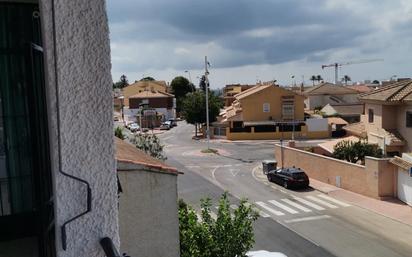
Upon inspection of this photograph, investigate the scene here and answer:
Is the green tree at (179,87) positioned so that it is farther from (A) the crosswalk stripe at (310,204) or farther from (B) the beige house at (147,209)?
(B) the beige house at (147,209)

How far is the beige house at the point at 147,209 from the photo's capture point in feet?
25.8

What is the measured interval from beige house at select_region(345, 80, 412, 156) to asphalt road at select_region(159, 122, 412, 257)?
7.35 m

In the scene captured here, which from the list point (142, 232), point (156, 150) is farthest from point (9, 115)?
point (156, 150)

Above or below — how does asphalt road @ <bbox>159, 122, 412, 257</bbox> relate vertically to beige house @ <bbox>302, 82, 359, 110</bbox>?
below

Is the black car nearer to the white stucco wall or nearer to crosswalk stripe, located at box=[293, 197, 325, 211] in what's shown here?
crosswalk stripe, located at box=[293, 197, 325, 211]

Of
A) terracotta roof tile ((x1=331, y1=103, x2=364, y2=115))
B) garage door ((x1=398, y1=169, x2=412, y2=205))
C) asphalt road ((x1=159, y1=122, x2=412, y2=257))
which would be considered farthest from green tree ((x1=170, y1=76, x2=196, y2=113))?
garage door ((x1=398, y1=169, x2=412, y2=205))

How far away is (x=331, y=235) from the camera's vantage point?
19.8 meters

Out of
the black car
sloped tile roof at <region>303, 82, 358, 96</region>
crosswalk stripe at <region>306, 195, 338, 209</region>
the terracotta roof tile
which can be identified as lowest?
crosswalk stripe at <region>306, 195, 338, 209</region>

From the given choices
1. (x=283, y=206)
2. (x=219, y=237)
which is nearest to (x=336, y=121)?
(x=283, y=206)

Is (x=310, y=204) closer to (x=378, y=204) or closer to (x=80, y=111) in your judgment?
(x=378, y=204)

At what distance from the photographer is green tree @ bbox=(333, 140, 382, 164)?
29.9m

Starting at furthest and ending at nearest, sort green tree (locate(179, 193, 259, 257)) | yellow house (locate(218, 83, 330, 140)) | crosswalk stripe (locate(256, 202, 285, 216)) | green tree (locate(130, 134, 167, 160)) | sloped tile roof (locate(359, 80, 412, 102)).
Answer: yellow house (locate(218, 83, 330, 140)) < sloped tile roof (locate(359, 80, 412, 102)) < green tree (locate(130, 134, 167, 160)) < crosswalk stripe (locate(256, 202, 285, 216)) < green tree (locate(179, 193, 259, 257))

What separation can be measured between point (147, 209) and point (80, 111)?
21.5 ft

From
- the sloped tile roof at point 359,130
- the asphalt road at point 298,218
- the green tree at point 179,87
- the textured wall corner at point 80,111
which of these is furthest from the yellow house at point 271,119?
the textured wall corner at point 80,111
